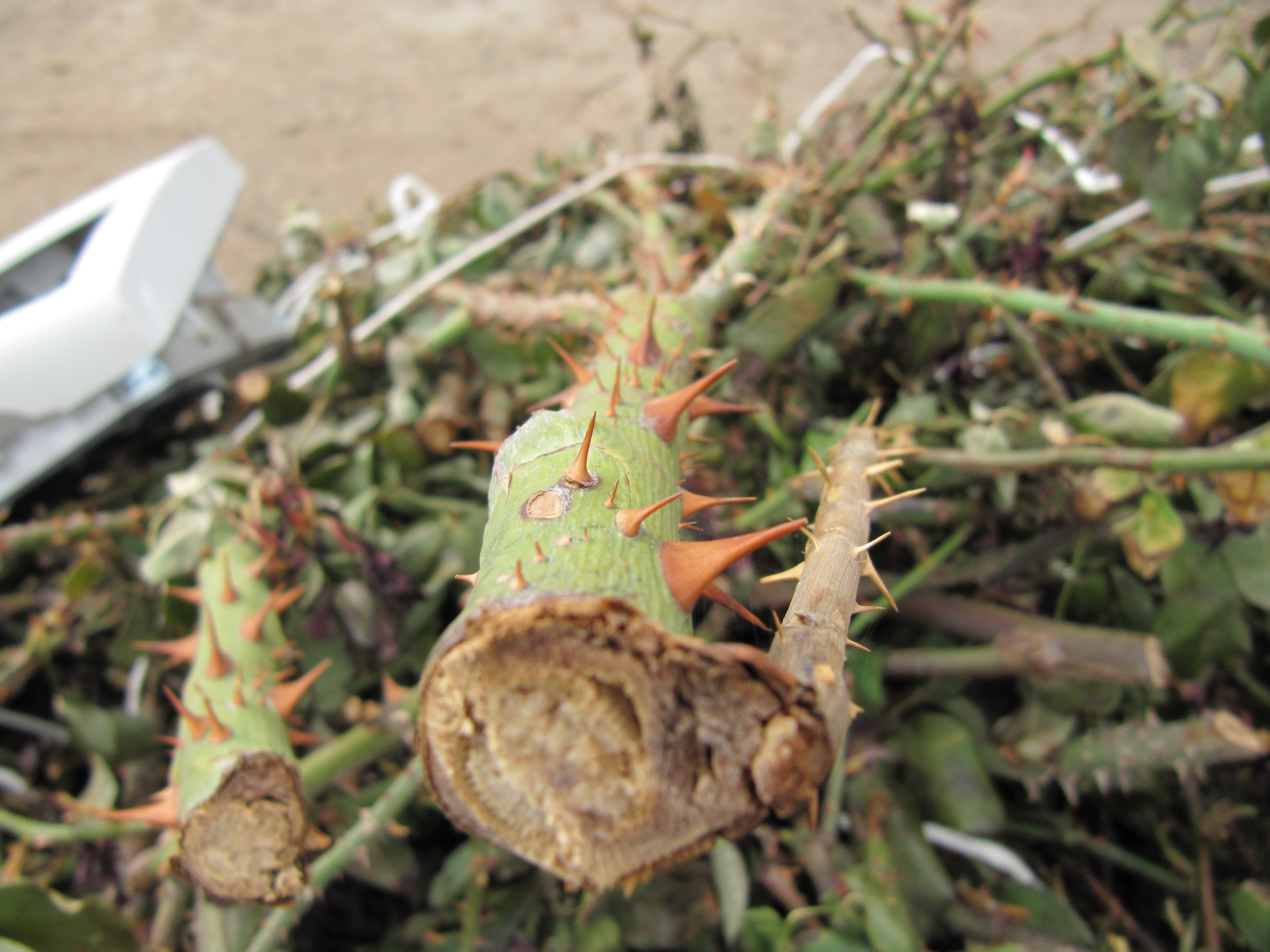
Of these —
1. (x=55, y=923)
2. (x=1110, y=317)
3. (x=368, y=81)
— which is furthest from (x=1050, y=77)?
(x=368, y=81)

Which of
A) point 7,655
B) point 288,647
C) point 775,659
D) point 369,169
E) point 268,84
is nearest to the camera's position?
point 775,659

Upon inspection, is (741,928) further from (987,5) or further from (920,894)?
(987,5)

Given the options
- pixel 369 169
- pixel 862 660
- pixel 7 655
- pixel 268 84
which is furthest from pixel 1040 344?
pixel 268 84

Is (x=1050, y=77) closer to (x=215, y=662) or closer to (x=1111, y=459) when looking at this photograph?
(x=1111, y=459)

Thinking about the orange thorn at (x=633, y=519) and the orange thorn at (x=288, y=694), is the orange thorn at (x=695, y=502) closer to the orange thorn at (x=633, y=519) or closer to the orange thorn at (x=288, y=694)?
the orange thorn at (x=633, y=519)

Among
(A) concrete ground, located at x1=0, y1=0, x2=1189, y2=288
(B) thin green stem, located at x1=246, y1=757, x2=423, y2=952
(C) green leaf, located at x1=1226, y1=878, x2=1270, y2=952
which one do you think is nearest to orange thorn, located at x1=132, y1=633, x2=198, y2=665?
(B) thin green stem, located at x1=246, y1=757, x2=423, y2=952

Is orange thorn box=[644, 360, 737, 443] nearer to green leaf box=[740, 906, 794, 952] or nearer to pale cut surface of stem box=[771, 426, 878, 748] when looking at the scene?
pale cut surface of stem box=[771, 426, 878, 748]
